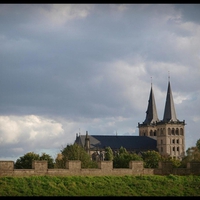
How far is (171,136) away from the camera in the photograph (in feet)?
534

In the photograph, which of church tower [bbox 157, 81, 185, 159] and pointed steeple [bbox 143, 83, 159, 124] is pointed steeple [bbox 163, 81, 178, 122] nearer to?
church tower [bbox 157, 81, 185, 159]

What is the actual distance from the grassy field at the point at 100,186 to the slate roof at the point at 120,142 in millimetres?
128996

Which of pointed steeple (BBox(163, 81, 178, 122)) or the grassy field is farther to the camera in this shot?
pointed steeple (BBox(163, 81, 178, 122))

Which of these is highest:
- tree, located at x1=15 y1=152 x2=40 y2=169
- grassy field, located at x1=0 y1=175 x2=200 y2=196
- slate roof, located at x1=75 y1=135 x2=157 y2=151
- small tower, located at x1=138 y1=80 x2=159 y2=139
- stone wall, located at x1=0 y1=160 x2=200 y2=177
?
small tower, located at x1=138 y1=80 x2=159 y2=139

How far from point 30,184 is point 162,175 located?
8.86 meters

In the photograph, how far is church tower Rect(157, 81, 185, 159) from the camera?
517 ft

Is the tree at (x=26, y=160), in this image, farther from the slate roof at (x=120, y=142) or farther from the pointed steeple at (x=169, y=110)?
the slate roof at (x=120, y=142)

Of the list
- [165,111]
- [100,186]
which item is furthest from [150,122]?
[100,186]

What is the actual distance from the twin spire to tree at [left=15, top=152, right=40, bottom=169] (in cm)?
8276

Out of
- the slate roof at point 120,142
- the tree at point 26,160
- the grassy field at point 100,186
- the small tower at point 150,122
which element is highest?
the small tower at point 150,122

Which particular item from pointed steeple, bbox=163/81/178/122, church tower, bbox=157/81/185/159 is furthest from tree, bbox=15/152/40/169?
church tower, bbox=157/81/185/159

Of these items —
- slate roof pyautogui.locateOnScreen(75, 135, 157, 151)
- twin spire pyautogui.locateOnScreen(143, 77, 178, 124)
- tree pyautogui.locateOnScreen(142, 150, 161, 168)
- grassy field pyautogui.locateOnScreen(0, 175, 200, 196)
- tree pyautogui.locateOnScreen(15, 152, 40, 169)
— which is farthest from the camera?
slate roof pyautogui.locateOnScreen(75, 135, 157, 151)

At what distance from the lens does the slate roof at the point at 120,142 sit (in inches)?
6255

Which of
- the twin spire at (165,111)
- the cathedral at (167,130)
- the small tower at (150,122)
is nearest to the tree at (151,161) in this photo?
the twin spire at (165,111)
